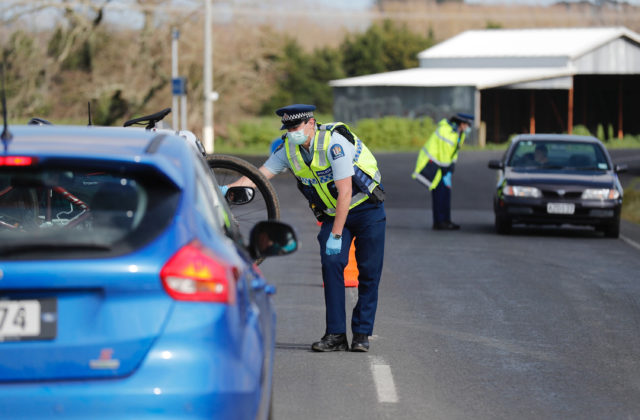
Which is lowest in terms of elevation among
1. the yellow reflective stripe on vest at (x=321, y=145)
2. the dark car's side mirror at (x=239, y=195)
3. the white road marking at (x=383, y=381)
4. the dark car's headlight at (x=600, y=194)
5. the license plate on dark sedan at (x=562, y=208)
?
the white road marking at (x=383, y=381)

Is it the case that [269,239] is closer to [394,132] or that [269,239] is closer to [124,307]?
[124,307]

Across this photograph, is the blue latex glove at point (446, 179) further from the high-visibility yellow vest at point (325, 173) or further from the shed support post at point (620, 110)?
the shed support post at point (620, 110)

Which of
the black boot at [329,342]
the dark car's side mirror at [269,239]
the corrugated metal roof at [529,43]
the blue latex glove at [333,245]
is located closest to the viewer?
the dark car's side mirror at [269,239]

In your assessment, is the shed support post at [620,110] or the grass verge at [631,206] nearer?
the grass verge at [631,206]

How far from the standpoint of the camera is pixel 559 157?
19.2m

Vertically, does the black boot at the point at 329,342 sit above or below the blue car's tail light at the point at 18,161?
below

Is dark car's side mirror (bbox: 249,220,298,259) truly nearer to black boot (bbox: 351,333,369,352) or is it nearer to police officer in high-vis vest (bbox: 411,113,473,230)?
black boot (bbox: 351,333,369,352)

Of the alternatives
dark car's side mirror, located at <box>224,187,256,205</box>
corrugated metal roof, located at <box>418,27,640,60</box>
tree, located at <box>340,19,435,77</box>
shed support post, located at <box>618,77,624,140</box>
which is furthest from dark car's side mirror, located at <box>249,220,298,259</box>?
tree, located at <box>340,19,435,77</box>

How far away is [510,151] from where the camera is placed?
19094mm

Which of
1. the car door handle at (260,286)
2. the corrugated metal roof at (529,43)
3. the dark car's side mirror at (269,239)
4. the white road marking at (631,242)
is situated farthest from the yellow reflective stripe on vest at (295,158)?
the corrugated metal roof at (529,43)

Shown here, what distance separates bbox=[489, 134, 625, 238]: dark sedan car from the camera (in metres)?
17.6

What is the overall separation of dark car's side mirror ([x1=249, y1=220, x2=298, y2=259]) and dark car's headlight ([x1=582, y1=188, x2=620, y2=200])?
1301cm

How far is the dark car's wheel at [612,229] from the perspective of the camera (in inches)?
702

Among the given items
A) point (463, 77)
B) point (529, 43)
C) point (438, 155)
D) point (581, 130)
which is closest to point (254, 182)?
point (438, 155)
